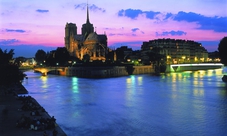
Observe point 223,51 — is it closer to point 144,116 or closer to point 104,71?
point 104,71

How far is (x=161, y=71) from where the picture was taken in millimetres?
130875

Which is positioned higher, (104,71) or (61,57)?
(61,57)

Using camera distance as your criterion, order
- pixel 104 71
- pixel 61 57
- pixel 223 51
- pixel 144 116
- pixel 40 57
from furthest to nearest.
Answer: pixel 40 57 → pixel 61 57 → pixel 104 71 → pixel 223 51 → pixel 144 116

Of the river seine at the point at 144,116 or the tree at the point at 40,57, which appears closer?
the river seine at the point at 144,116

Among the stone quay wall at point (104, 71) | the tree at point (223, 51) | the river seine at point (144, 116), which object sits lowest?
the river seine at point (144, 116)

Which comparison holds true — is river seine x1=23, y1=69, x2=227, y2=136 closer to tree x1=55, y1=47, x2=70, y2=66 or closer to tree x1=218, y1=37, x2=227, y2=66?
tree x1=218, y1=37, x2=227, y2=66

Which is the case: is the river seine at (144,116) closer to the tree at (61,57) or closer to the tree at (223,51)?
the tree at (223,51)

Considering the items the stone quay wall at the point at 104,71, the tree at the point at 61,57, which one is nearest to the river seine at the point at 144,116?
the stone quay wall at the point at 104,71

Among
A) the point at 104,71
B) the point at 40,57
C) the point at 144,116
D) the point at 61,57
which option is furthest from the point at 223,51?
the point at 40,57

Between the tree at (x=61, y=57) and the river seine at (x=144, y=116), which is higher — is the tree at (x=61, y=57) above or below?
above

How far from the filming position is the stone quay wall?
105m

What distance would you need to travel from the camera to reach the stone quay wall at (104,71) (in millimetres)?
104625

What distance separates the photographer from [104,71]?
104438mm

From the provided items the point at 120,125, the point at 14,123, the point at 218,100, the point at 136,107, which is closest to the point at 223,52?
the point at 218,100
